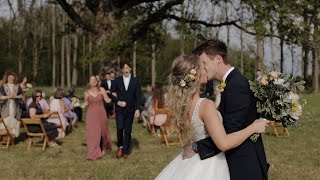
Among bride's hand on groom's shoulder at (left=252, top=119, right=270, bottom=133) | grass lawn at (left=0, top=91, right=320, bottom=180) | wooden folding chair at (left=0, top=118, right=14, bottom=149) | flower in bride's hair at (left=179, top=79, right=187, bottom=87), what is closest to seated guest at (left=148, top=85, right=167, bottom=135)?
grass lawn at (left=0, top=91, right=320, bottom=180)

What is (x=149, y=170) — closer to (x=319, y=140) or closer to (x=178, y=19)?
(x=319, y=140)

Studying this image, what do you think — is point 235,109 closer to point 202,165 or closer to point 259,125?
point 259,125

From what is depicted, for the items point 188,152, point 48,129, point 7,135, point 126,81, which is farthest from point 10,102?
point 188,152

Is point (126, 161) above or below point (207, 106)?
below

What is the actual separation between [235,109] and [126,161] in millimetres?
6848

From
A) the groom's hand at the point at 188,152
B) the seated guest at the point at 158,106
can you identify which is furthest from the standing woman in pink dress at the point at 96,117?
the groom's hand at the point at 188,152

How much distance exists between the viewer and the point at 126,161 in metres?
10.3

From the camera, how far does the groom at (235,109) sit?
12.0 feet

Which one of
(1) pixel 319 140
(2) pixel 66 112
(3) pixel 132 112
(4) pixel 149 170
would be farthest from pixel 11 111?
(1) pixel 319 140

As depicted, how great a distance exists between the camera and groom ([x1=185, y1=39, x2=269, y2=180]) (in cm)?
367

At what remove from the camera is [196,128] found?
3.90 m

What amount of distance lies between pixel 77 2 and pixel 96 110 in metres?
15.8

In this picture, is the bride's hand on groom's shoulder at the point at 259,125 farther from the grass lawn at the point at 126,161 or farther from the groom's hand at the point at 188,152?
the grass lawn at the point at 126,161

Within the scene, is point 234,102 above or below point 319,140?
above
